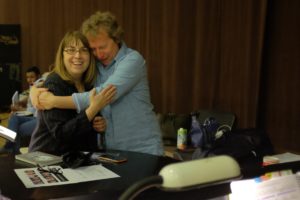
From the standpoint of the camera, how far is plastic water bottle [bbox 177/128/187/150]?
162 inches

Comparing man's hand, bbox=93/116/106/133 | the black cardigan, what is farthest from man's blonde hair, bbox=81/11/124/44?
man's hand, bbox=93/116/106/133

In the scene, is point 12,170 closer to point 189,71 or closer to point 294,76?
point 294,76

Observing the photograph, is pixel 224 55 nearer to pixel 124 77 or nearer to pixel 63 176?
pixel 124 77

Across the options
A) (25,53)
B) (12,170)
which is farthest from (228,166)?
(25,53)

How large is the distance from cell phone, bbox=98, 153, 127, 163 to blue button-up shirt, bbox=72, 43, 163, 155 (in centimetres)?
20

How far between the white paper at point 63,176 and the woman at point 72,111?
0.32 metres

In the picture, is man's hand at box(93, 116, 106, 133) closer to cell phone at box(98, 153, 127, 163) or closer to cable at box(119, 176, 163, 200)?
cell phone at box(98, 153, 127, 163)

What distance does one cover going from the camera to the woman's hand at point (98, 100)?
1836 mm

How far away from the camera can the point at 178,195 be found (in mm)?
1056

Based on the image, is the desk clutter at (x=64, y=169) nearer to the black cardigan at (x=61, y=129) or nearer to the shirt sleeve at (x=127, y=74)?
the black cardigan at (x=61, y=129)

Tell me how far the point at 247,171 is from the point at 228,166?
29cm

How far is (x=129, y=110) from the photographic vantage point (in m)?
1.96

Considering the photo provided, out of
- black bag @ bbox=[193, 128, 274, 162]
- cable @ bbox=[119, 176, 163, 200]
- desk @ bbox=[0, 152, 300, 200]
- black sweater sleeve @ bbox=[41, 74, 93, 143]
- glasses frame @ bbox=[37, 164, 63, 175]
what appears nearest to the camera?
cable @ bbox=[119, 176, 163, 200]

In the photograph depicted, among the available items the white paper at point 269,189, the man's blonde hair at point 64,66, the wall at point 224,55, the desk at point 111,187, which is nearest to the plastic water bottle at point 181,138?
the wall at point 224,55
